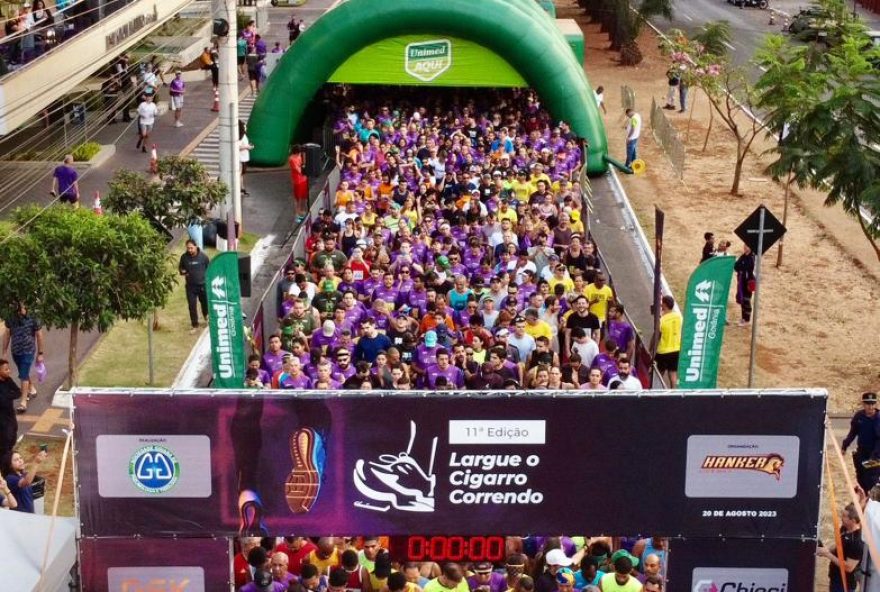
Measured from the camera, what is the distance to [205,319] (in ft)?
70.9

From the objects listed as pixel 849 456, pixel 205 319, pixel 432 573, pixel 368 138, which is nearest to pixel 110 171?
pixel 368 138

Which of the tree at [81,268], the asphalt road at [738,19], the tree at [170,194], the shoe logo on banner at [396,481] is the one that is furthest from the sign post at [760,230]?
the asphalt road at [738,19]

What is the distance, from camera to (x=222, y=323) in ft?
54.3

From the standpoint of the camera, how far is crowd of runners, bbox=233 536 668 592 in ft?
37.6

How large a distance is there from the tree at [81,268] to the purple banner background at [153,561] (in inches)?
247

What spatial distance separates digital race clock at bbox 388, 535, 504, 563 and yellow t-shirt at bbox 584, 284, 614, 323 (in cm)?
752

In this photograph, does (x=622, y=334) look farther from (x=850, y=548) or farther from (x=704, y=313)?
(x=850, y=548)

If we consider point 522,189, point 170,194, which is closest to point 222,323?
point 170,194

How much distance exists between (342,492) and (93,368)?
9297 millimetres

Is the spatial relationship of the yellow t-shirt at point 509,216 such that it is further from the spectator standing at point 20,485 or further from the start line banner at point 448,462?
the start line banner at point 448,462

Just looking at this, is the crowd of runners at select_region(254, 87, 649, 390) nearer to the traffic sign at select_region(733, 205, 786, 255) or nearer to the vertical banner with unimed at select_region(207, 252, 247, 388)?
the vertical banner with unimed at select_region(207, 252, 247, 388)

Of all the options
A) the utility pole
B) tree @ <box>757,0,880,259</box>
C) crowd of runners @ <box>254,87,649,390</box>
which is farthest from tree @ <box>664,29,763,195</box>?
the utility pole

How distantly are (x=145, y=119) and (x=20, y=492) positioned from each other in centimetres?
1906

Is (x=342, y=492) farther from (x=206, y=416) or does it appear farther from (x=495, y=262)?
(x=495, y=262)
